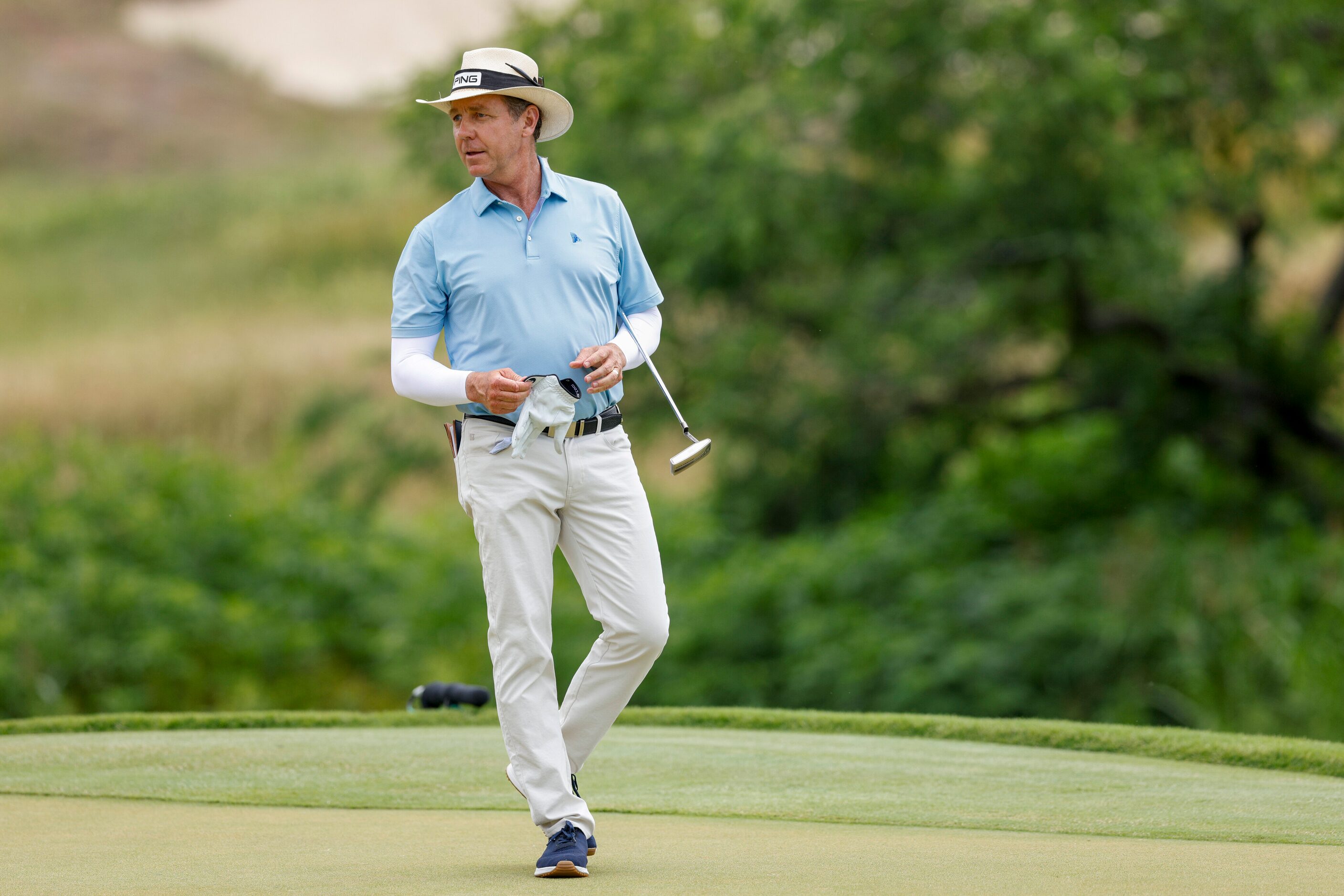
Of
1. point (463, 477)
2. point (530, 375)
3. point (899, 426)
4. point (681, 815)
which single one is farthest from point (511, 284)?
point (899, 426)

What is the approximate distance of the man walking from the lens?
391 centimetres

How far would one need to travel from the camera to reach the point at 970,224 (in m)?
13.0

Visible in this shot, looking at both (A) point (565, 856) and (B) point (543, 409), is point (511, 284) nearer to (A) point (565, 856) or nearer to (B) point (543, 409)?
(B) point (543, 409)

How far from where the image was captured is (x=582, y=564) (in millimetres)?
4102

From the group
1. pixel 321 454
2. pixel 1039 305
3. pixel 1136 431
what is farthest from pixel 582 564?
pixel 321 454

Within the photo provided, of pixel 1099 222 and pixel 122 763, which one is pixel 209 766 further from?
pixel 1099 222

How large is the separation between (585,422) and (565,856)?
105 cm

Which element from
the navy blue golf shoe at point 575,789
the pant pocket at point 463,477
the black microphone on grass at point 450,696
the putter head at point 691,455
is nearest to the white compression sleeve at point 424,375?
the pant pocket at point 463,477

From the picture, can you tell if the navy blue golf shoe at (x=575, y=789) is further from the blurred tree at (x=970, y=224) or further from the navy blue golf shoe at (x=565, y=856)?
the blurred tree at (x=970, y=224)

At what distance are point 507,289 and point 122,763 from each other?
2.77m

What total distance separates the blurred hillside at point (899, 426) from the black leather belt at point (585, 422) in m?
7.93

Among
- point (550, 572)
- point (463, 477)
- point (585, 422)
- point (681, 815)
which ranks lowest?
point (681, 815)

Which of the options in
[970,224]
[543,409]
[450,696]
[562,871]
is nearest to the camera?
[562,871]

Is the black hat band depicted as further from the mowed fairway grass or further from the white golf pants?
the mowed fairway grass
